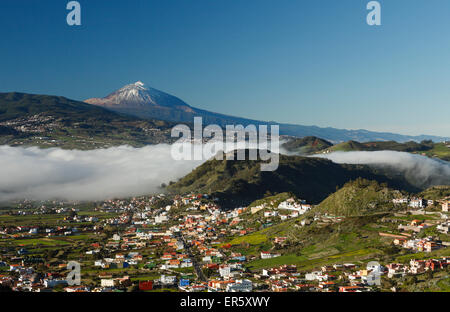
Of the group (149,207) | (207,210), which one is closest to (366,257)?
(207,210)

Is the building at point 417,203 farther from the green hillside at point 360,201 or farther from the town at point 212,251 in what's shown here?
the green hillside at point 360,201

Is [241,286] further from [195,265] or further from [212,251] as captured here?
[212,251]

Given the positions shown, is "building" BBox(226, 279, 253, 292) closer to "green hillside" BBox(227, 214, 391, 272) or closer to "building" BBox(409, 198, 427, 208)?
"green hillside" BBox(227, 214, 391, 272)

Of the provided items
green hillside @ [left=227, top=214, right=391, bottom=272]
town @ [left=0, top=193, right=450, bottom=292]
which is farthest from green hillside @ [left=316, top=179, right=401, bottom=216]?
green hillside @ [left=227, top=214, right=391, bottom=272]
